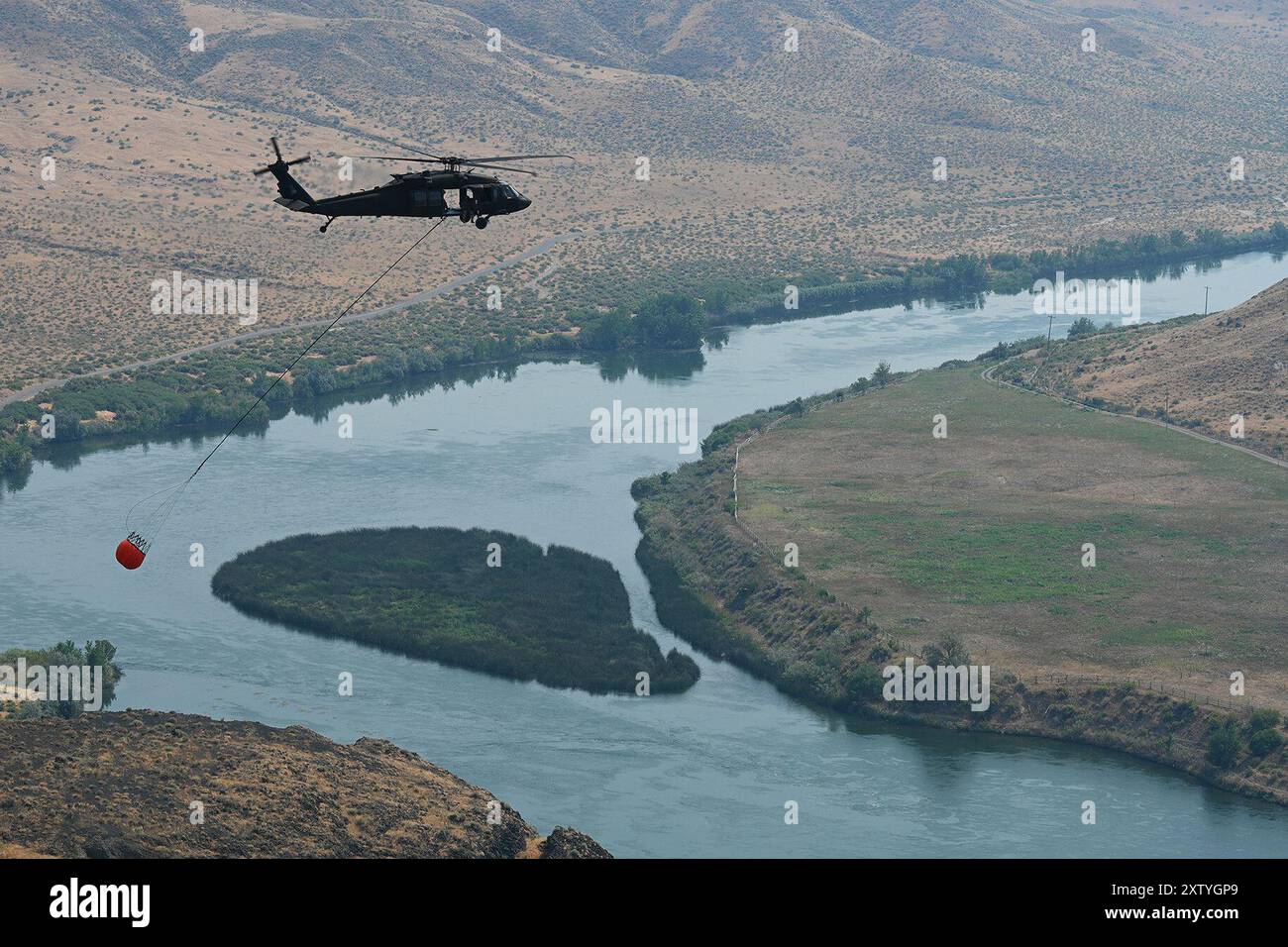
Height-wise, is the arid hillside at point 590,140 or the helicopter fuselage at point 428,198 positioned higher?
the arid hillside at point 590,140

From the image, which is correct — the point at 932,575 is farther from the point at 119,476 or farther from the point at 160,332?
the point at 160,332

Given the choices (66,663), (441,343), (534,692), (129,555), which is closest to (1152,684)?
(534,692)

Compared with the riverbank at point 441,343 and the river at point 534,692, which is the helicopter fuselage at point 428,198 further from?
the riverbank at point 441,343

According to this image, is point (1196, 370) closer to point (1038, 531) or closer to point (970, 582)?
point (1038, 531)

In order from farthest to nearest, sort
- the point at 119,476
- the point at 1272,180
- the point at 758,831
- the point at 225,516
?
1. the point at 1272,180
2. the point at 119,476
3. the point at 225,516
4. the point at 758,831

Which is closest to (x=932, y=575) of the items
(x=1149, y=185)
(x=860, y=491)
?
(x=860, y=491)

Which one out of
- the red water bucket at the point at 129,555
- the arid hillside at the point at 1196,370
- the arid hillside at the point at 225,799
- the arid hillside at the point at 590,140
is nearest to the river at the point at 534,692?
the arid hillside at the point at 225,799
